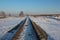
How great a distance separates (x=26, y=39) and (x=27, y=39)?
3.0 inches

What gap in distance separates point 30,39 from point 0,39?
7.54 feet

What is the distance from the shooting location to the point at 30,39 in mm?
10391

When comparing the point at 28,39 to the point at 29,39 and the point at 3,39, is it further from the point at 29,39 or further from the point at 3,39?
the point at 3,39

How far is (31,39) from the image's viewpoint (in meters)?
10.4

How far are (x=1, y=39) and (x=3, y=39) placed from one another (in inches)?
5.9

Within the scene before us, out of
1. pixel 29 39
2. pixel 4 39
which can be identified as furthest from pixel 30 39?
pixel 4 39

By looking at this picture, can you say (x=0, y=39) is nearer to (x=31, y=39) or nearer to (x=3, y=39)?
(x=3, y=39)

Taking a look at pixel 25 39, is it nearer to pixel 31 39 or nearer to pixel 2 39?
pixel 31 39

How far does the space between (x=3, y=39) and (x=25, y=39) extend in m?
1.69

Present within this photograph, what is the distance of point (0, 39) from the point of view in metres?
10.3

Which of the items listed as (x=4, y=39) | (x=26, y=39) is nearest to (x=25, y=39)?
(x=26, y=39)

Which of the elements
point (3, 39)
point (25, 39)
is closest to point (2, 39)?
point (3, 39)

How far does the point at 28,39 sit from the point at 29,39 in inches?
3.1

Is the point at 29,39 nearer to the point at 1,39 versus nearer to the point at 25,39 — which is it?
the point at 25,39
